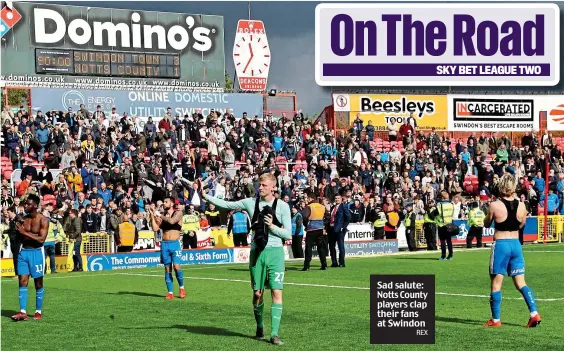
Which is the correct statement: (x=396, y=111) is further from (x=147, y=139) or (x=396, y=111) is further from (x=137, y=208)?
(x=137, y=208)

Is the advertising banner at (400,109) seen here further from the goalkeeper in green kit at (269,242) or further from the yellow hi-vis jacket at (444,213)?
the goalkeeper in green kit at (269,242)

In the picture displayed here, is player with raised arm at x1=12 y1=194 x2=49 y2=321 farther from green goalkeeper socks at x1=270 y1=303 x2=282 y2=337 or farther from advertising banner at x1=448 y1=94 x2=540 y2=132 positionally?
advertising banner at x1=448 y1=94 x2=540 y2=132

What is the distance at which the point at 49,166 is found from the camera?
37188 mm

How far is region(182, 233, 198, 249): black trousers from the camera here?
109 ft

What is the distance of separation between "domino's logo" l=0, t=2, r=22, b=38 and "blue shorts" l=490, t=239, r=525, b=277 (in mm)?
38127

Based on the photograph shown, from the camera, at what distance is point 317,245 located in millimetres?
29078

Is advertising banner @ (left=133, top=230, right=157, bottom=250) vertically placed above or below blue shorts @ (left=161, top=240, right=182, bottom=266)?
below

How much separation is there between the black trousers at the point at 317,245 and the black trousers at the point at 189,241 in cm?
548

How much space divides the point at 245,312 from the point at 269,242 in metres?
4.59

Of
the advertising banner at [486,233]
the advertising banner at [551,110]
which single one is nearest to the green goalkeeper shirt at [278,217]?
the advertising banner at [486,233]

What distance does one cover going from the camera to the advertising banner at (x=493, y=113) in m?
57.9

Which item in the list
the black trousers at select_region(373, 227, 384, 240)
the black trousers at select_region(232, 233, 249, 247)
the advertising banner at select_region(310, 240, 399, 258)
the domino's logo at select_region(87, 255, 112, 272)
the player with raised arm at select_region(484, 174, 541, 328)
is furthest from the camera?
the black trousers at select_region(373, 227, 384, 240)

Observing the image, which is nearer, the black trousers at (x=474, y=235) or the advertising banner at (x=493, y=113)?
the black trousers at (x=474, y=235)

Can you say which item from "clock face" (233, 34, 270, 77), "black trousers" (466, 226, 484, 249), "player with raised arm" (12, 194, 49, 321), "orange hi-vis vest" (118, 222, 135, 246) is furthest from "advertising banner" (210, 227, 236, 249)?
"clock face" (233, 34, 270, 77)
